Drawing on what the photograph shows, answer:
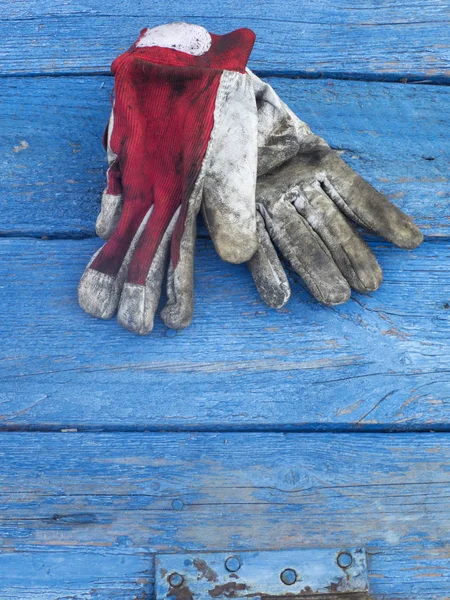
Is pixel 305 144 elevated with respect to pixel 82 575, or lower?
elevated

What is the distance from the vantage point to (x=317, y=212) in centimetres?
103

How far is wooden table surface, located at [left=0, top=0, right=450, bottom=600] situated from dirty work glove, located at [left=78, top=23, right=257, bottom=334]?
96 millimetres

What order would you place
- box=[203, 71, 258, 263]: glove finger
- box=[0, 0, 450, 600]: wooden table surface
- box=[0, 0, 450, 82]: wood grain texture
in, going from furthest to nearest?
box=[0, 0, 450, 82]: wood grain texture
box=[0, 0, 450, 600]: wooden table surface
box=[203, 71, 258, 263]: glove finger

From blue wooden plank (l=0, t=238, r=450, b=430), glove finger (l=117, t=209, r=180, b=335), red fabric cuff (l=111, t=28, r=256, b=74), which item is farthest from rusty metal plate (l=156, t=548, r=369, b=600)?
red fabric cuff (l=111, t=28, r=256, b=74)

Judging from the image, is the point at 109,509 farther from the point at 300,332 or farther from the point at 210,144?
the point at 210,144

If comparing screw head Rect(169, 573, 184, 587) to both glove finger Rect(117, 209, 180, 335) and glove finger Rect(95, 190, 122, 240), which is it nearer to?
glove finger Rect(117, 209, 180, 335)

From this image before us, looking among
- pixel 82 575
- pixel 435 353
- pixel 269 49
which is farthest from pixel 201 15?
pixel 82 575

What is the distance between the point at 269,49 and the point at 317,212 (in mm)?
379

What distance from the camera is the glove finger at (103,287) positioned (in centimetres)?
103

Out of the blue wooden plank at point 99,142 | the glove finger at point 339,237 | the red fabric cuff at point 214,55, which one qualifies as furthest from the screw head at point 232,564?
the red fabric cuff at point 214,55

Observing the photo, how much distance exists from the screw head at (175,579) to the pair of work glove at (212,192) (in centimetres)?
43

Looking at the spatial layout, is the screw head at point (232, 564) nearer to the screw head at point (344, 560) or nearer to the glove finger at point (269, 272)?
the screw head at point (344, 560)

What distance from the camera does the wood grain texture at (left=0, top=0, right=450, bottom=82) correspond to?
117 cm

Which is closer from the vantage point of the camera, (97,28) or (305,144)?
(305,144)
